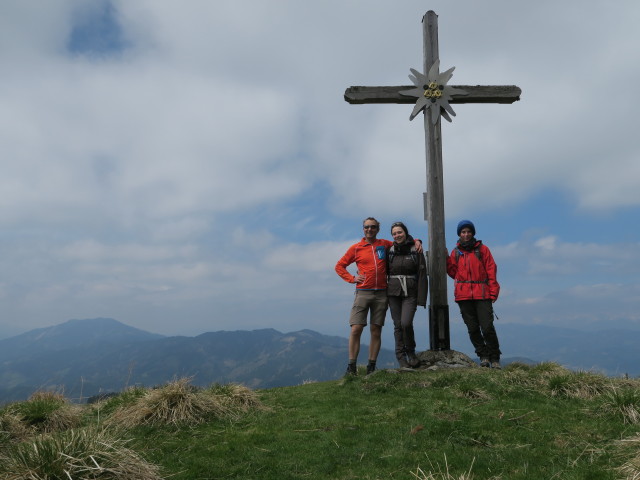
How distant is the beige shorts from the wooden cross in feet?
4.73

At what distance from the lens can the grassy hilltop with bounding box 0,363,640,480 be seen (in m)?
4.07

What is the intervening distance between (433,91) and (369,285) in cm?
514

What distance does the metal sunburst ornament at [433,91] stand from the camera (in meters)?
10.9

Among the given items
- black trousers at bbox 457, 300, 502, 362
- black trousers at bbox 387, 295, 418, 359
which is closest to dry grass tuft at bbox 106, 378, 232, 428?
black trousers at bbox 387, 295, 418, 359

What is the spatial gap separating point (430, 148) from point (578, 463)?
798 centimetres

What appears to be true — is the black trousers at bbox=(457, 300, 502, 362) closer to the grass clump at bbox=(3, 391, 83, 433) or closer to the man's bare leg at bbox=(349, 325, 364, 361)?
the man's bare leg at bbox=(349, 325, 364, 361)

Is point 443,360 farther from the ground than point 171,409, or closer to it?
farther from the ground

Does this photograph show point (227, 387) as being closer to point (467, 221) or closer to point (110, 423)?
A: point (110, 423)

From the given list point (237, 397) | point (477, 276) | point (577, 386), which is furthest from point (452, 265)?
point (237, 397)

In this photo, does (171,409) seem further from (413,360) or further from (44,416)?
(413,360)

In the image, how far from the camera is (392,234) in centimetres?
977

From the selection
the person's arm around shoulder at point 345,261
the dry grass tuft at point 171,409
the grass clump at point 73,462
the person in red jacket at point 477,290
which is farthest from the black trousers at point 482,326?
the grass clump at point 73,462

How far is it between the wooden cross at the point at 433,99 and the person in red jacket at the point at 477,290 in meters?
0.71

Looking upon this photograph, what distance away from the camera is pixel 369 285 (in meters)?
9.62
